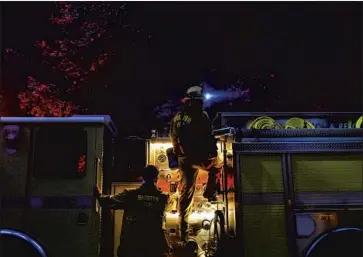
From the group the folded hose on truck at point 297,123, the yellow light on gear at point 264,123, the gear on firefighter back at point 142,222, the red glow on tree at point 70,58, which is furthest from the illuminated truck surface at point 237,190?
the red glow on tree at point 70,58

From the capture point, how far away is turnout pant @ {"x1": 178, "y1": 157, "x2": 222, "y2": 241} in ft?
19.2

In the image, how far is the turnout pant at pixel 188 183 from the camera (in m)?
5.84

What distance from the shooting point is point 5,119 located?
5.30 meters

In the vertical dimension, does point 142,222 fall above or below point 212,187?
below

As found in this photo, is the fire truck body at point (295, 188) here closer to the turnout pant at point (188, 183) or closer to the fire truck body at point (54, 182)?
the turnout pant at point (188, 183)

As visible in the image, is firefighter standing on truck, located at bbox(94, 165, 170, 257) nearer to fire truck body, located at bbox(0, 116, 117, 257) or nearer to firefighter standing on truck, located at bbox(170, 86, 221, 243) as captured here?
fire truck body, located at bbox(0, 116, 117, 257)

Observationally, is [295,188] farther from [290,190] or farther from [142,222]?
[142,222]

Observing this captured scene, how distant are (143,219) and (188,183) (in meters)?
1.38

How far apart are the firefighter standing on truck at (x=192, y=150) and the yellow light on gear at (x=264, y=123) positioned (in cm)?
80

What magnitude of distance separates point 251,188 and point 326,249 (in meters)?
1.26

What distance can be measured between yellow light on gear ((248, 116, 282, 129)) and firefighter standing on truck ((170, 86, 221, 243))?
0.80 m

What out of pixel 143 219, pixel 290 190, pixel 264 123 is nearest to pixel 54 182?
pixel 143 219

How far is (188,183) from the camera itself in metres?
5.96

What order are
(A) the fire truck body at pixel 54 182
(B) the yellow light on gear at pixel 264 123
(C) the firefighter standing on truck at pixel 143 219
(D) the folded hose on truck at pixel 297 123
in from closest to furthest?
(C) the firefighter standing on truck at pixel 143 219 < (A) the fire truck body at pixel 54 182 < (B) the yellow light on gear at pixel 264 123 < (D) the folded hose on truck at pixel 297 123
